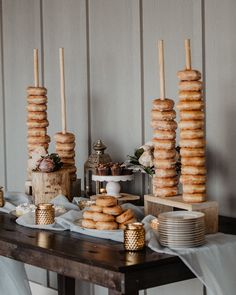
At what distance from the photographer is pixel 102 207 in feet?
7.38

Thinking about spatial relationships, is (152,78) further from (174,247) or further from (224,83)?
(174,247)

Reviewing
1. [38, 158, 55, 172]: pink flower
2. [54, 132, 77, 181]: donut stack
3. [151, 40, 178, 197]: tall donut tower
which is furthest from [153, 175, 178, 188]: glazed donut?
[54, 132, 77, 181]: donut stack

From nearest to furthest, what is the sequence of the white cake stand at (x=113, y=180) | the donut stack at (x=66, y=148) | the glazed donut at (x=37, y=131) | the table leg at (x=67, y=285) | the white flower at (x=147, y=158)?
the white flower at (x=147, y=158)
the white cake stand at (x=113, y=180)
the donut stack at (x=66, y=148)
the glazed donut at (x=37, y=131)
the table leg at (x=67, y=285)

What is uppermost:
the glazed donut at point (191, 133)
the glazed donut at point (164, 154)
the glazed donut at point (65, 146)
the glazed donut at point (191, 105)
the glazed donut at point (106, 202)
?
the glazed donut at point (191, 105)

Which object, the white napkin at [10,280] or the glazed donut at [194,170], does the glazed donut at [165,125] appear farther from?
the white napkin at [10,280]

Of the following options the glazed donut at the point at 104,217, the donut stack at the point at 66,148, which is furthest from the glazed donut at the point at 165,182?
the donut stack at the point at 66,148

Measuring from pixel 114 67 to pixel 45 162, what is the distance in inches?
25.7

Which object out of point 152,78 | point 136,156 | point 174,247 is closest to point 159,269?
point 174,247

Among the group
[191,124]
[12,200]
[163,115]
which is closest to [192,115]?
[191,124]

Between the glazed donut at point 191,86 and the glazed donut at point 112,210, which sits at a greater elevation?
the glazed donut at point 191,86

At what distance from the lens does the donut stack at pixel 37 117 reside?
3.04 meters

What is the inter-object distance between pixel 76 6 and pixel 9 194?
971 millimetres

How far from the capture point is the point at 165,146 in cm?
233

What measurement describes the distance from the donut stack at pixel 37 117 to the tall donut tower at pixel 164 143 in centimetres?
84
